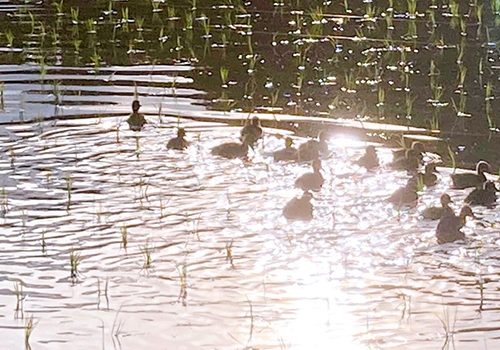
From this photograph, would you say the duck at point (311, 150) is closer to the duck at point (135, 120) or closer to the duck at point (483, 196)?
the duck at point (483, 196)

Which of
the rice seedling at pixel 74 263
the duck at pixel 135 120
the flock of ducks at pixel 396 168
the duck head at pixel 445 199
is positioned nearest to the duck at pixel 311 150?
the flock of ducks at pixel 396 168

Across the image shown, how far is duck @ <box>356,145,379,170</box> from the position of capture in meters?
9.01

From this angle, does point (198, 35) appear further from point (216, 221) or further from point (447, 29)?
point (216, 221)

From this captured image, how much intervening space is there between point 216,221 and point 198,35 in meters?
7.49

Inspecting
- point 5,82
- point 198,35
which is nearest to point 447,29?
point 198,35

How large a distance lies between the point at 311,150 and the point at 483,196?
5.02 ft

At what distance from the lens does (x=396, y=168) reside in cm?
909

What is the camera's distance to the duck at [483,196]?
8180 millimetres

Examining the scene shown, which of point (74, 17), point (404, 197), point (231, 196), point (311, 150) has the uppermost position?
point (74, 17)

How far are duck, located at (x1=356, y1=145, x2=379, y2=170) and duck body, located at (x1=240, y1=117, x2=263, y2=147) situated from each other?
0.99m

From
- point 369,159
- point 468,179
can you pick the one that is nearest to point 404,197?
point 468,179

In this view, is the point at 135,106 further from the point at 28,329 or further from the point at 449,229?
the point at 28,329

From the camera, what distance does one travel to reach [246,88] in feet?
39.5

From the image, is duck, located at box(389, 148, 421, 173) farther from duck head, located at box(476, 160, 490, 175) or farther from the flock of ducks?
duck head, located at box(476, 160, 490, 175)
